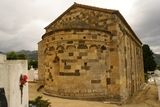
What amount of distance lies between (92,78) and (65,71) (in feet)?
6.47

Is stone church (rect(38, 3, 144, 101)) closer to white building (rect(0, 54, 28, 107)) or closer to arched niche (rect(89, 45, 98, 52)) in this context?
arched niche (rect(89, 45, 98, 52))


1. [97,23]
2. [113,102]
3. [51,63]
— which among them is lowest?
[113,102]

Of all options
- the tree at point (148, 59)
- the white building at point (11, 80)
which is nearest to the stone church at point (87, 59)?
the white building at point (11, 80)

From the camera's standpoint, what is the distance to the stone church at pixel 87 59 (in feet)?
62.4

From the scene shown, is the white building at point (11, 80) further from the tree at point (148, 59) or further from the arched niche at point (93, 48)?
the tree at point (148, 59)

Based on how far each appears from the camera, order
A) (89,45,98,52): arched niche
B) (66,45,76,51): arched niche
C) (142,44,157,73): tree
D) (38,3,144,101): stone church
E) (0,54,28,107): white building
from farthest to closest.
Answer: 1. (142,44,157,73): tree
2. (89,45,98,52): arched niche
3. (66,45,76,51): arched niche
4. (38,3,144,101): stone church
5. (0,54,28,107): white building

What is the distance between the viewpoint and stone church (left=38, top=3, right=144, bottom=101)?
19.0 metres

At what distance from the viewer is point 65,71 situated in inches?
752

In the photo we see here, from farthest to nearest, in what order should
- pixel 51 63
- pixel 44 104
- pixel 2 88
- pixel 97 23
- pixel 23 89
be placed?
pixel 97 23
pixel 51 63
pixel 44 104
pixel 23 89
pixel 2 88

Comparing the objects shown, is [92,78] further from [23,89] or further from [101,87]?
[23,89]

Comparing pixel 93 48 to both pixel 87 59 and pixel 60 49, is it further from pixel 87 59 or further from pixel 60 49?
pixel 60 49

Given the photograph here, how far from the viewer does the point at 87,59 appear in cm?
1916

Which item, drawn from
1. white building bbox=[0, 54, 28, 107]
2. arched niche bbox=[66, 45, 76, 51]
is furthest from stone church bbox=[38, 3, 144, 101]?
white building bbox=[0, 54, 28, 107]

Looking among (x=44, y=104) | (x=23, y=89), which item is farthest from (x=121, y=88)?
(x=23, y=89)
